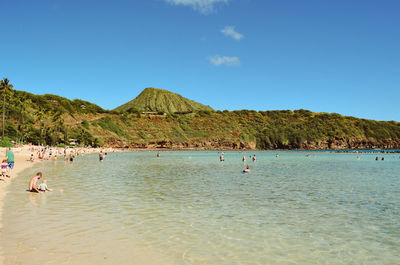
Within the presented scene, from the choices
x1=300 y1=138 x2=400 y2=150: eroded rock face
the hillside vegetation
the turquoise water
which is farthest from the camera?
x1=300 y1=138 x2=400 y2=150: eroded rock face

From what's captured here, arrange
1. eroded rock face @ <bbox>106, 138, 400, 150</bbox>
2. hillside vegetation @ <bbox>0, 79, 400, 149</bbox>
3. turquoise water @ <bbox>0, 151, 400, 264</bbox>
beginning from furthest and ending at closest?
1. eroded rock face @ <bbox>106, 138, 400, 150</bbox>
2. hillside vegetation @ <bbox>0, 79, 400, 149</bbox>
3. turquoise water @ <bbox>0, 151, 400, 264</bbox>

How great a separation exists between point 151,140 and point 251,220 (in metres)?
125

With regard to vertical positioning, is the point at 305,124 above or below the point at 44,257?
above

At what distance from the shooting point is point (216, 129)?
497 ft

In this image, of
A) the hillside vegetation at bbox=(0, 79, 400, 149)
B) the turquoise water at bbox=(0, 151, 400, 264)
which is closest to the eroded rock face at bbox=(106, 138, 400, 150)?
the hillside vegetation at bbox=(0, 79, 400, 149)

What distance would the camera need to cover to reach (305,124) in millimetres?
163500

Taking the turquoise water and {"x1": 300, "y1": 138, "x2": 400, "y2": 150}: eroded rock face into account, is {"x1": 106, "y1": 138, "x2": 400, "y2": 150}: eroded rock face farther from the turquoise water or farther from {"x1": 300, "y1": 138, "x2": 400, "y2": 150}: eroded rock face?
the turquoise water

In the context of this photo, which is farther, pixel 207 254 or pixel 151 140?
pixel 151 140

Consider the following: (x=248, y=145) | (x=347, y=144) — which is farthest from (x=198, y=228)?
(x=347, y=144)

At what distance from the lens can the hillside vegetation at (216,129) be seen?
129 metres

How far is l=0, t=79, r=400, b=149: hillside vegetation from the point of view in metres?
129

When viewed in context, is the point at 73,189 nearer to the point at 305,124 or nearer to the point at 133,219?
the point at 133,219

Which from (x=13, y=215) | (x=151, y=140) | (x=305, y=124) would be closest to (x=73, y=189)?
(x=13, y=215)

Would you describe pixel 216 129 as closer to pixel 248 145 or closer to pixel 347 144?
pixel 248 145
